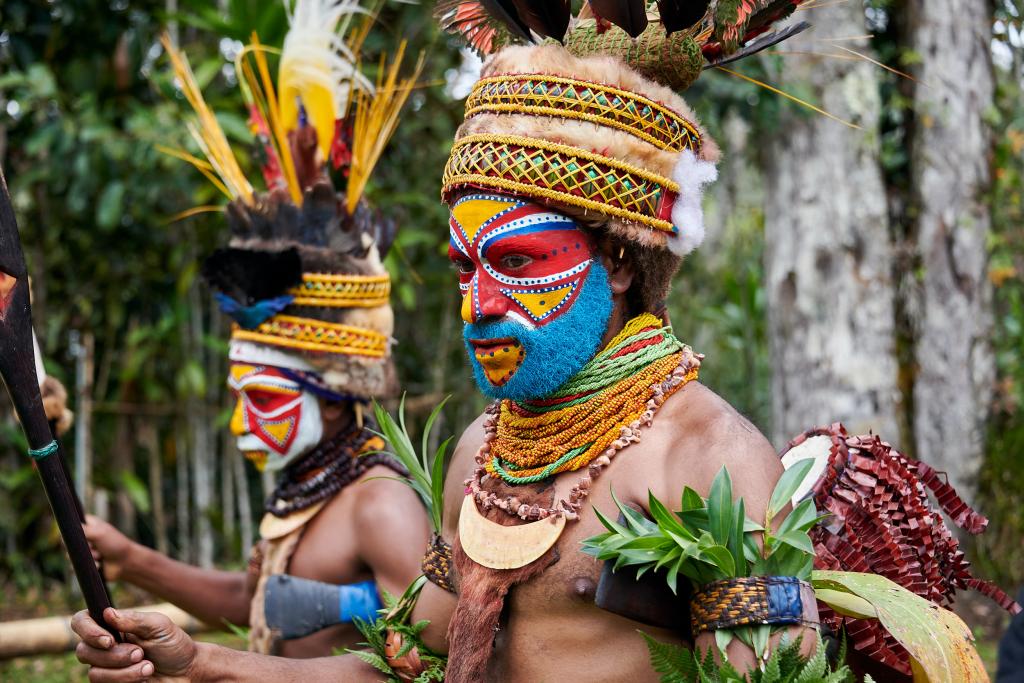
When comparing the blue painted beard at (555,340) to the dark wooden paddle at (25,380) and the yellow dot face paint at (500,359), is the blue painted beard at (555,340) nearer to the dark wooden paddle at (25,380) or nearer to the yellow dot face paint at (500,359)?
the yellow dot face paint at (500,359)

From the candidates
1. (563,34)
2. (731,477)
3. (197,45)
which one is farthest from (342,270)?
(197,45)

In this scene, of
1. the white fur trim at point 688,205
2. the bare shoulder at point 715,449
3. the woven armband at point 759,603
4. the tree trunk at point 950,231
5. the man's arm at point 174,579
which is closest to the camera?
the woven armband at point 759,603

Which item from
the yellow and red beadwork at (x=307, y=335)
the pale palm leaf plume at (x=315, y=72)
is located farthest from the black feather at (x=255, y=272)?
the pale palm leaf plume at (x=315, y=72)

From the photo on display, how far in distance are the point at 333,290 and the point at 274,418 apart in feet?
1.71

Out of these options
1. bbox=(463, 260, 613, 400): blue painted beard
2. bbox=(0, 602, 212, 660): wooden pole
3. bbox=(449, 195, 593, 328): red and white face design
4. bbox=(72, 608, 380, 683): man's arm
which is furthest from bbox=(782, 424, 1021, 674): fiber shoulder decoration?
bbox=(0, 602, 212, 660): wooden pole

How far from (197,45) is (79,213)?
1.54 metres

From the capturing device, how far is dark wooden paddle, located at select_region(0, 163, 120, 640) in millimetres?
2312

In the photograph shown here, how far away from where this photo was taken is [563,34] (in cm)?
265

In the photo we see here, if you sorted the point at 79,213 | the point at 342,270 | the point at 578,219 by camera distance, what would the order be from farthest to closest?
the point at 79,213, the point at 342,270, the point at 578,219

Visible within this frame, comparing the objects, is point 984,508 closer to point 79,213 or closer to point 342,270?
point 342,270

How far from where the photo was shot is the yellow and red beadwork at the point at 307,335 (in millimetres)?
4102

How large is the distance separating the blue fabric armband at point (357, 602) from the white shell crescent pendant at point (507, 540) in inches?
47.8

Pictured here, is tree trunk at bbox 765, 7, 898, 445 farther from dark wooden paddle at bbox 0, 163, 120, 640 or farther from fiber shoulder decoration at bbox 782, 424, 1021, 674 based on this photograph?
dark wooden paddle at bbox 0, 163, 120, 640

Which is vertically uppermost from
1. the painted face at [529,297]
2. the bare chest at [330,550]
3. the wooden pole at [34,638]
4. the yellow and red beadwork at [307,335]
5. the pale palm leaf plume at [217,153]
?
the pale palm leaf plume at [217,153]
